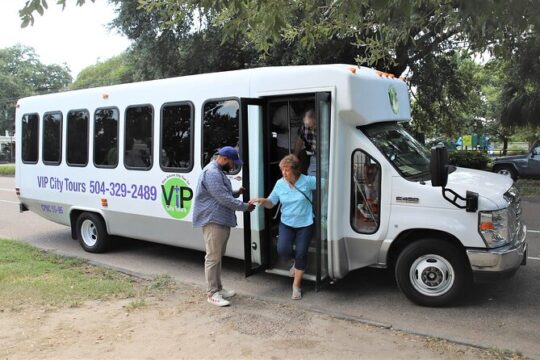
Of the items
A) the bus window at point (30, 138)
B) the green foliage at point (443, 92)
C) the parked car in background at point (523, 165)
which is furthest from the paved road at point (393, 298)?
the parked car in background at point (523, 165)

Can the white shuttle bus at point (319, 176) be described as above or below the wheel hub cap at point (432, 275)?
above

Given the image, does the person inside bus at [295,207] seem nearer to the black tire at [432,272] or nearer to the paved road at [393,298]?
the paved road at [393,298]

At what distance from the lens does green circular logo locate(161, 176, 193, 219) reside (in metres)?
6.85

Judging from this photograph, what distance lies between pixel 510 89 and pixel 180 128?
16.7m

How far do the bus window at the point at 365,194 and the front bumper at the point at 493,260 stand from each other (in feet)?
3.39

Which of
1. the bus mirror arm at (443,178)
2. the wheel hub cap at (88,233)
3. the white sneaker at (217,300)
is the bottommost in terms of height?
the white sneaker at (217,300)

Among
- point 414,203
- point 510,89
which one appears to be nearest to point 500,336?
point 414,203

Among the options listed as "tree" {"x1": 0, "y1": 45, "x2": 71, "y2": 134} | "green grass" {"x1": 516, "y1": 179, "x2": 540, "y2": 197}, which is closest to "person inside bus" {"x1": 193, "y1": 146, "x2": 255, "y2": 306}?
"green grass" {"x1": 516, "y1": 179, "x2": 540, "y2": 197}

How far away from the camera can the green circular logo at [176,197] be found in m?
6.85

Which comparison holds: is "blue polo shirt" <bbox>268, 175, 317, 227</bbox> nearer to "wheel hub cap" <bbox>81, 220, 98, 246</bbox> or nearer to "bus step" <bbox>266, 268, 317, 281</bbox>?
"bus step" <bbox>266, 268, 317, 281</bbox>

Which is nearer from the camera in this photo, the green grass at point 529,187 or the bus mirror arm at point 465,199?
the bus mirror arm at point 465,199

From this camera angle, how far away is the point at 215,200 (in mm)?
5555

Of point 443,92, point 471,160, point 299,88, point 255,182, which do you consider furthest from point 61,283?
point 471,160

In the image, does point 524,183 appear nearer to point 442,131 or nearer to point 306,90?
point 442,131
